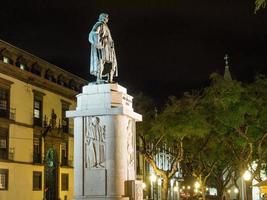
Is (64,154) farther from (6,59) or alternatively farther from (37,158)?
(6,59)

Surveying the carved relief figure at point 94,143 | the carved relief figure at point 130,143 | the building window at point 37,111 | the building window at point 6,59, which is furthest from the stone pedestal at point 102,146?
the building window at point 37,111

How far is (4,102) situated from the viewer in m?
45.7

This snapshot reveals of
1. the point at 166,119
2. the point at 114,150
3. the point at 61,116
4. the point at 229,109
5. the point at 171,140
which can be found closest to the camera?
the point at 114,150

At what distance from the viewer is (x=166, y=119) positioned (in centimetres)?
4722

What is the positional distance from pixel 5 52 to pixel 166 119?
13.8 m

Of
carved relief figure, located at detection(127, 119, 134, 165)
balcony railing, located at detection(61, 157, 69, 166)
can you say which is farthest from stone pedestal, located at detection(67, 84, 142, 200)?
balcony railing, located at detection(61, 157, 69, 166)

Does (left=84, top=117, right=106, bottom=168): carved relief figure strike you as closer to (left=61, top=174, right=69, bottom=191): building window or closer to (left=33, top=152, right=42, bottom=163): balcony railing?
(left=33, top=152, right=42, bottom=163): balcony railing

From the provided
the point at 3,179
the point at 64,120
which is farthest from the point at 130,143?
the point at 64,120

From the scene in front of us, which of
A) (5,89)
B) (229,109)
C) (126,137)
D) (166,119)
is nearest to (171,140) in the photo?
(166,119)

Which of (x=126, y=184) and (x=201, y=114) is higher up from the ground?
(x=201, y=114)

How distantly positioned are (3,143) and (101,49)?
88.3 feet

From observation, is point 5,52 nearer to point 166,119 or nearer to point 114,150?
point 166,119

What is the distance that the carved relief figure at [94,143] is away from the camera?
779 inches

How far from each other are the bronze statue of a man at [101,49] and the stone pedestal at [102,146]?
0.72 m
